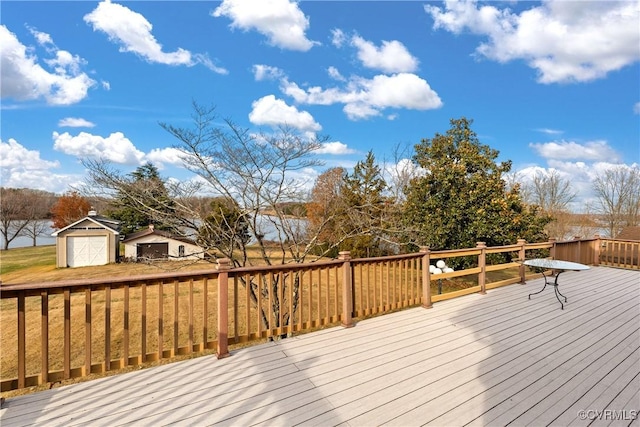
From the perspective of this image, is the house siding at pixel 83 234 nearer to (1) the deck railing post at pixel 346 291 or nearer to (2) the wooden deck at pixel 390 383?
(2) the wooden deck at pixel 390 383

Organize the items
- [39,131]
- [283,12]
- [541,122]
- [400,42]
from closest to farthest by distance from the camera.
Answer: [283,12], [39,131], [400,42], [541,122]

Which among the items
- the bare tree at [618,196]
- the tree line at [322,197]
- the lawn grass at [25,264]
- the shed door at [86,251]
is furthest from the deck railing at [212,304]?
the bare tree at [618,196]

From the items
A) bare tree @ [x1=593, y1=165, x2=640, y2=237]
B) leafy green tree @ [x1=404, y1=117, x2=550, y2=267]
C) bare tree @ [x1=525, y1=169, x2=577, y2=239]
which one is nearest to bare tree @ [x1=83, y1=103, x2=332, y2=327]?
leafy green tree @ [x1=404, y1=117, x2=550, y2=267]

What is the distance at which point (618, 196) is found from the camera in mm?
18484

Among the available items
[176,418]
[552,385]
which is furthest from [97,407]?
[552,385]

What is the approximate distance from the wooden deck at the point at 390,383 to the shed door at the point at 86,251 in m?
17.2

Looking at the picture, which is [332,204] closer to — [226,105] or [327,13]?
[226,105]

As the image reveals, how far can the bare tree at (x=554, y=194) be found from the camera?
59.1 feet

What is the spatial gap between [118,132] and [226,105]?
4.90 meters

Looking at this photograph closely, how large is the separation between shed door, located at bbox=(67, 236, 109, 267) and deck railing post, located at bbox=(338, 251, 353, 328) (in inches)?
689

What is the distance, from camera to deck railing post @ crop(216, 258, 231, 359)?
291 cm

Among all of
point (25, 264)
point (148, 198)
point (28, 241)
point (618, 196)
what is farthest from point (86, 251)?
point (618, 196)

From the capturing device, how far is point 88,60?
8.15 m

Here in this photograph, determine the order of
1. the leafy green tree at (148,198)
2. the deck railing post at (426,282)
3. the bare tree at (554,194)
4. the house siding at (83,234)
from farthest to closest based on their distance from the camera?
the bare tree at (554,194) < the house siding at (83,234) < the leafy green tree at (148,198) < the deck railing post at (426,282)
